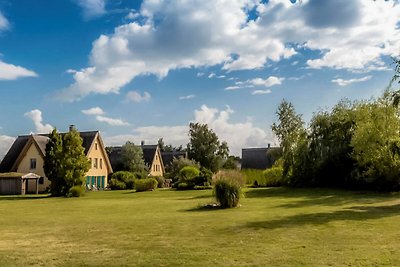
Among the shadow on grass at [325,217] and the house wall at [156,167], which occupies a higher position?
the house wall at [156,167]

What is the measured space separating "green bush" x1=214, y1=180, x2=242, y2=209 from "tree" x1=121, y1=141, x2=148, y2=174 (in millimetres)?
40711

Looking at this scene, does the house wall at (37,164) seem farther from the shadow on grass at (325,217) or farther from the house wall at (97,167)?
the shadow on grass at (325,217)

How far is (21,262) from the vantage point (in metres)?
9.57

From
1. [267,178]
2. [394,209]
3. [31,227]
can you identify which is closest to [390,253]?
[394,209]

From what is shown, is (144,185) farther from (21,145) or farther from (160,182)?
(21,145)

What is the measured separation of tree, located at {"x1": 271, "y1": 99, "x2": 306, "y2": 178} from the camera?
40.0 meters

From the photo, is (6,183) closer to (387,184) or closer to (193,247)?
(387,184)

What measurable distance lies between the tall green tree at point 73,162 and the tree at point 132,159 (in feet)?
67.5

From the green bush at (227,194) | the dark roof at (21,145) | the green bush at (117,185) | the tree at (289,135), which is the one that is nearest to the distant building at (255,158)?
the tree at (289,135)

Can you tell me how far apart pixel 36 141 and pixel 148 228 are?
42.4m

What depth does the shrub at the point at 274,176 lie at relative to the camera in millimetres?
43044

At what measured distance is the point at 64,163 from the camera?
39.9m

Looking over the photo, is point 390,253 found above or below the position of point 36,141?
below

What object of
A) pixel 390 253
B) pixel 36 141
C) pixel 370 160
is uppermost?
pixel 36 141
